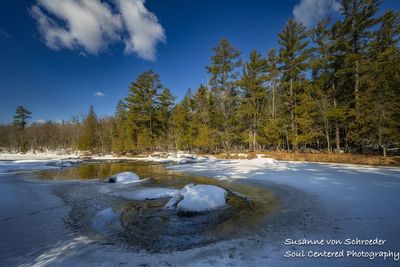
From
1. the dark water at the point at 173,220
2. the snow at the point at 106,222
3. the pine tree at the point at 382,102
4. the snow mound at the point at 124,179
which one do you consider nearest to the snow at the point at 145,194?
the dark water at the point at 173,220

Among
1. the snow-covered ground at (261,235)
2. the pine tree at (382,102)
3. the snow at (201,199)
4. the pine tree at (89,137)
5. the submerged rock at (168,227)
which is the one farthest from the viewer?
the pine tree at (89,137)

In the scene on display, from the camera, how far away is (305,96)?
85.1ft

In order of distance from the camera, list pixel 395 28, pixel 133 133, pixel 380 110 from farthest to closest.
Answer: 1. pixel 133 133
2. pixel 395 28
3. pixel 380 110

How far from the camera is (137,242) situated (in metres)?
A: 4.93

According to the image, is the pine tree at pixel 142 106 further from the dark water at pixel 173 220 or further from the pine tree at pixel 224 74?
the dark water at pixel 173 220

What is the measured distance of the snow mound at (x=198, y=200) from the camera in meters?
7.27

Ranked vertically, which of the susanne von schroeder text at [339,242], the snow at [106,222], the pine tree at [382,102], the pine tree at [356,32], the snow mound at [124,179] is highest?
the pine tree at [356,32]

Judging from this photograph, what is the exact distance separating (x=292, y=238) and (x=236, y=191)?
5515 mm

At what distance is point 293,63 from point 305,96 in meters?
5.35

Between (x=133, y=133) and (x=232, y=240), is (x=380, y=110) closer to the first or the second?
(x=232, y=240)

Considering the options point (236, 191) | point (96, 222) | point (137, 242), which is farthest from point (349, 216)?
point (96, 222)

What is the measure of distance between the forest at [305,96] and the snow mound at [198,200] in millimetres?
18905

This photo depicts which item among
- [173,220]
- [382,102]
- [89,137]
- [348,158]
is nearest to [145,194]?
[173,220]

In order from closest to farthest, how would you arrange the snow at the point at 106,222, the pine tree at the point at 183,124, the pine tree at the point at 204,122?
the snow at the point at 106,222 < the pine tree at the point at 204,122 < the pine tree at the point at 183,124
